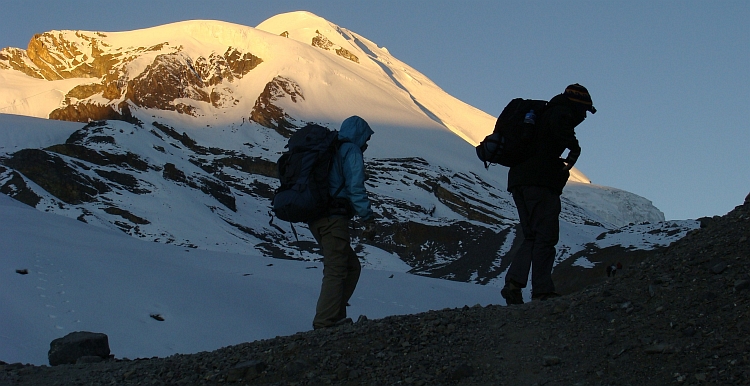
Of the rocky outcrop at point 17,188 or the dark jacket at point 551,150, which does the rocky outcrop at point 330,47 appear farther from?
the dark jacket at point 551,150

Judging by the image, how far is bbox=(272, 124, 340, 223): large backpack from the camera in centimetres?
652

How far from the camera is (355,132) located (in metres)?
6.79

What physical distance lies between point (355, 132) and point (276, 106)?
12975 cm

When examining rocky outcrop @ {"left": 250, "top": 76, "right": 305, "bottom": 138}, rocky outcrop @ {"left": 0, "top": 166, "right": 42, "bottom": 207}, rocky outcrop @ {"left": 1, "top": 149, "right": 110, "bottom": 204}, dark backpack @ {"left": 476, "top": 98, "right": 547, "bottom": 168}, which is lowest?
rocky outcrop @ {"left": 0, "top": 166, "right": 42, "bottom": 207}

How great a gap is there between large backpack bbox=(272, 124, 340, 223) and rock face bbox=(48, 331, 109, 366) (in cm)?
216

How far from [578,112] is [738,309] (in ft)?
7.77

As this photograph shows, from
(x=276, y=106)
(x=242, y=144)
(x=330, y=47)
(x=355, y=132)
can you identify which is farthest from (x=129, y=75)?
(x=355, y=132)

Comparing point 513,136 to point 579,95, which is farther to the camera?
point 579,95

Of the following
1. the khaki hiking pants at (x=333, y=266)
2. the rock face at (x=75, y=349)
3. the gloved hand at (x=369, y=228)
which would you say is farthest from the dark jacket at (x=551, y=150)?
the rock face at (x=75, y=349)

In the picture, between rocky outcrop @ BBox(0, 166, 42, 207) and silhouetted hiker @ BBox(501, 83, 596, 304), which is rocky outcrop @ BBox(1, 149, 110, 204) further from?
silhouetted hiker @ BBox(501, 83, 596, 304)

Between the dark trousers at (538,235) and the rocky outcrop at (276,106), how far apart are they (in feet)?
390

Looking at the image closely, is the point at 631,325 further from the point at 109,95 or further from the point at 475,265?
the point at 109,95

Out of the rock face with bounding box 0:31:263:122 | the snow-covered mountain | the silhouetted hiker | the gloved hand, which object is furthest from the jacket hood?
the rock face with bounding box 0:31:263:122

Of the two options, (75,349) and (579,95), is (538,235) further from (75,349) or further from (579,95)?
(75,349)
